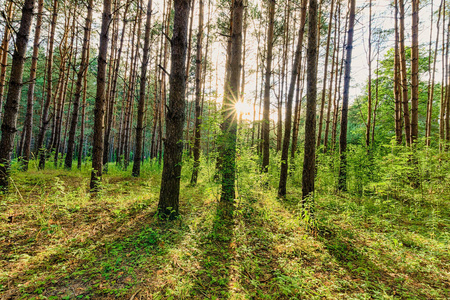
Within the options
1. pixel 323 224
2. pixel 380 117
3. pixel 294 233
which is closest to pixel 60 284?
pixel 294 233

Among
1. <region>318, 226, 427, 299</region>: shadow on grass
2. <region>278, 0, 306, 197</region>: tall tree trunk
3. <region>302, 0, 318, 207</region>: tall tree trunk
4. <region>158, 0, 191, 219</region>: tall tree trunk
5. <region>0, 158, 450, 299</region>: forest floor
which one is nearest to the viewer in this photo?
<region>0, 158, 450, 299</region>: forest floor

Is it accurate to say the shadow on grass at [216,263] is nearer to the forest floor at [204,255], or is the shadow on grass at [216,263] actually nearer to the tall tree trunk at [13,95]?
the forest floor at [204,255]

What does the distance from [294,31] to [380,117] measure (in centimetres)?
1078

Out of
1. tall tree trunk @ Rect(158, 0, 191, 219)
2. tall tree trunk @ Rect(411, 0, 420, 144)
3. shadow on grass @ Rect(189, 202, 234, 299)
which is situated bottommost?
shadow on grass @ Rect(189, 202, 234, 299)

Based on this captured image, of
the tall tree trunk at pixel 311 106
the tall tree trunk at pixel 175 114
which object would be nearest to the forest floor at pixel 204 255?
the tall tree trunk at pixel 175 114

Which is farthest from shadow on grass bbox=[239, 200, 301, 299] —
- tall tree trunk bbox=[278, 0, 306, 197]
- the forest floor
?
tall tree trunk bbox=[278, 0, 306, 197]

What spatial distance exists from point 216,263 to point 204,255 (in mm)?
247

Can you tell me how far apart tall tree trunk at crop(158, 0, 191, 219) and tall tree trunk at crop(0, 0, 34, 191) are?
3919mm

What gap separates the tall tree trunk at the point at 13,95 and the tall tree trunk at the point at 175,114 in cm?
392

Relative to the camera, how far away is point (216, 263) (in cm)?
248

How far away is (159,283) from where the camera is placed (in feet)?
6.49

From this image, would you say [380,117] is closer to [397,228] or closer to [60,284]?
[397,228]

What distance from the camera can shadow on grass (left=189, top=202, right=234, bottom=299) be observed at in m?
1.98

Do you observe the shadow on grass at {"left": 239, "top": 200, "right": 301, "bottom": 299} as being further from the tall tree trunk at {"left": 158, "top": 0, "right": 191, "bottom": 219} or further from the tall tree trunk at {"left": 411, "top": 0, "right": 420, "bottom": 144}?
the tall tree trunk at {"left": 411, "top": 0, "right": 420, "bottom": 144}
